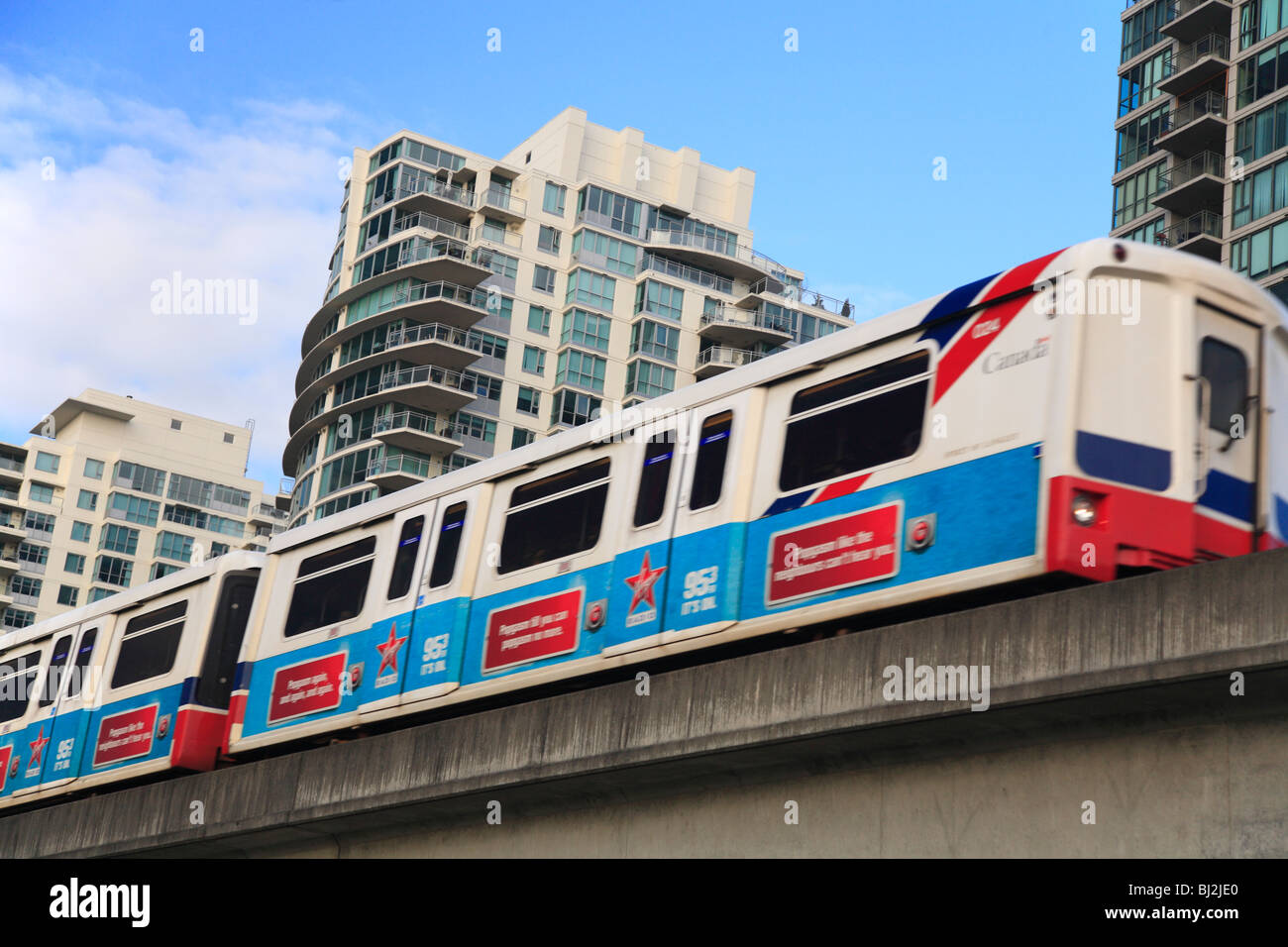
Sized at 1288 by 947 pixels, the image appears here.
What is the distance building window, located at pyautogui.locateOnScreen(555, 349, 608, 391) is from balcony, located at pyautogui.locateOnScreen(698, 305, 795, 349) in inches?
228

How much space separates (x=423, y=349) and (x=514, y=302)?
6.49 meters

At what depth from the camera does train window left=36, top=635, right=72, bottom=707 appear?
20812 mm

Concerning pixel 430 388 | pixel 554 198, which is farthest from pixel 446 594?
pixel 554 198

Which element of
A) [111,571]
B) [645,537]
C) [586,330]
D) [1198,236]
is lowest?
[645,537]

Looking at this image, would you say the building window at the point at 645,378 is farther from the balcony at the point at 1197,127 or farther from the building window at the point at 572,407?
the balcony at the point at 1197,127

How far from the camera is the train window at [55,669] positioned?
20812mm

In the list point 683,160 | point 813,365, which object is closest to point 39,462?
point 683,160

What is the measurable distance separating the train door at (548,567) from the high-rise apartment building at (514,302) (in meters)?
54.9

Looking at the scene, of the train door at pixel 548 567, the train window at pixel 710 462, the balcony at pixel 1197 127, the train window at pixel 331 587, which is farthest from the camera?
the balcony at pixel 1197 127

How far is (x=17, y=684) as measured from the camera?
21.8m

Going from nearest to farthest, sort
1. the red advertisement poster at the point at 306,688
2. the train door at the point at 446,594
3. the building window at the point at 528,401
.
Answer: the train door at the point at 446,594
the red advertisement poster at the point at 306,688
the building window at the point at 528,401

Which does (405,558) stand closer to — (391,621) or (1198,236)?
(391,621)

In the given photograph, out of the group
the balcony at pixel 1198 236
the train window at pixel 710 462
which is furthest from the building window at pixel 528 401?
the train window at pixel 710 462
